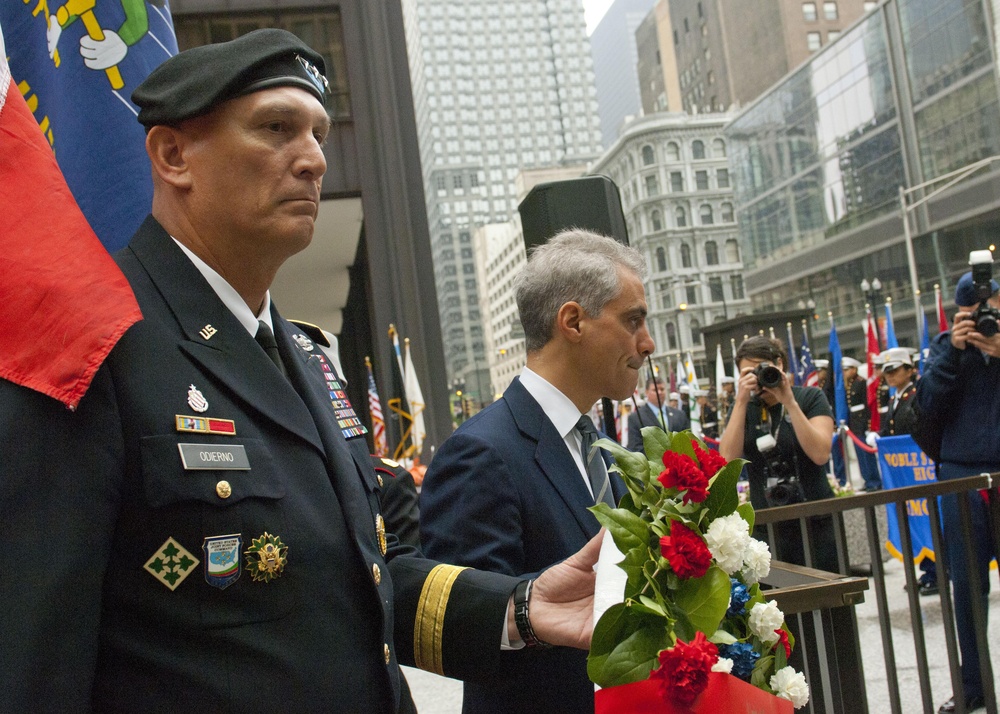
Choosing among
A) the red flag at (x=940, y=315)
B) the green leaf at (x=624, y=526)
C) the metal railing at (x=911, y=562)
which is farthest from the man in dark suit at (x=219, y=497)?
the red flag at (x=940, y=315)

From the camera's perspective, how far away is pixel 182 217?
1595 mm

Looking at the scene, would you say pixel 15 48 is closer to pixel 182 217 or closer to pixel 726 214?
pixel 182 217

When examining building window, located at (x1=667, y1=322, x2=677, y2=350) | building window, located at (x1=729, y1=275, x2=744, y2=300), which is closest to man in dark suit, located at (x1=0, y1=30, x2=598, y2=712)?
building window, located at (x1=667, y1=322, x2=677, y2=350)

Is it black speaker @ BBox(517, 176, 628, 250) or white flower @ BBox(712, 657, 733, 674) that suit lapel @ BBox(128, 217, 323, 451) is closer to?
white flower @ BBox(712, 657, 733, 674)

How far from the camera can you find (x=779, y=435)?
542 cm

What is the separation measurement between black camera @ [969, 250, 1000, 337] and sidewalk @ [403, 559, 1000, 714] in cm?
187

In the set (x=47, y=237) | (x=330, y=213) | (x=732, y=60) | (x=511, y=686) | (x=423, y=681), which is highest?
(x=732, y=60)

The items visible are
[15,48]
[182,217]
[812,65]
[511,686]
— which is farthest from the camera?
[812,65]

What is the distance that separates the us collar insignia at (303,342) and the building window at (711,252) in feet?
341

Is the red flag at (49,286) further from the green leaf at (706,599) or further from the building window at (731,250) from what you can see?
the building window at (731,250)

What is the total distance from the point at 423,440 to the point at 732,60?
256 ft

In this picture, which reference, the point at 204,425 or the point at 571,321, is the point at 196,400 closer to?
the point at 204,425

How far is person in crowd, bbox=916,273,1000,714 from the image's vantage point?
15.7ft

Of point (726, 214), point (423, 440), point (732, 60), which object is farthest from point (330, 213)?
point (726, 214)
